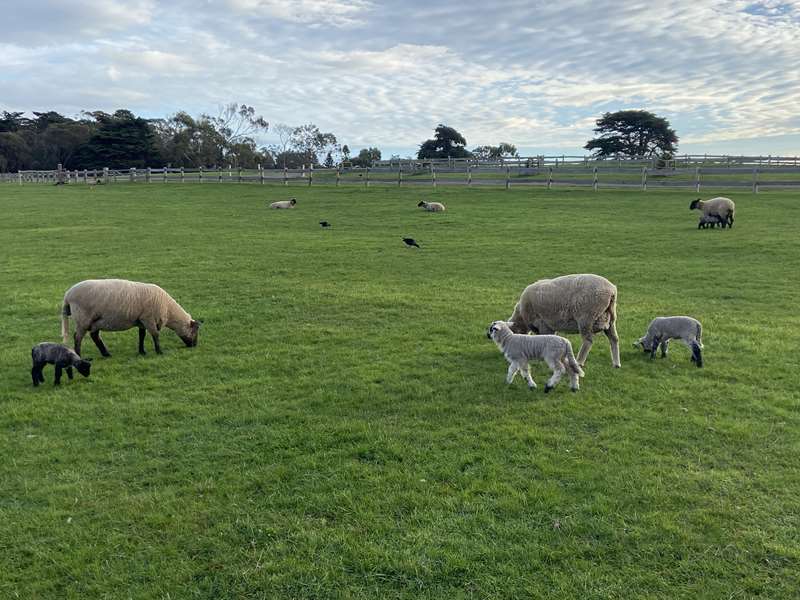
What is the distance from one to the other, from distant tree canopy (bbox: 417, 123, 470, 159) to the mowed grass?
79843mm

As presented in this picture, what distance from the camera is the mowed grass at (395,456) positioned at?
→ 4.79 m

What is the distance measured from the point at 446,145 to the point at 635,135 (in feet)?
95.0

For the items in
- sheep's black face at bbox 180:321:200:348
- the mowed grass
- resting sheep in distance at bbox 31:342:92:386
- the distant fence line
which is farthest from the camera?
the distant fence line

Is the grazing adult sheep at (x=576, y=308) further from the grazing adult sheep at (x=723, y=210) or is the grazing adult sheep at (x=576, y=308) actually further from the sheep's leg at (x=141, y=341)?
the grazing adult sheep at (x=723, y=210)

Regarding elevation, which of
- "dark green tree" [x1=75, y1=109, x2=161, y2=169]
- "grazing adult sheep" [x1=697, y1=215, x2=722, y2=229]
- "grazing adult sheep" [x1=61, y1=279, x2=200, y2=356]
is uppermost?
"dark green tree" [x1=75, y1=109, x2=161, y2=169]

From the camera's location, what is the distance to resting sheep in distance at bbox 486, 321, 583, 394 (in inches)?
317

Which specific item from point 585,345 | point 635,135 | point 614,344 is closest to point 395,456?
point 585,345

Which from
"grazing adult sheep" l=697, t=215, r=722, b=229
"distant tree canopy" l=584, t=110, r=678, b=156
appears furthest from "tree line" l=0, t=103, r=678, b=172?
"grazing adult sheep" l=697, t=215, r=722, b=229

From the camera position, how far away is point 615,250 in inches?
787

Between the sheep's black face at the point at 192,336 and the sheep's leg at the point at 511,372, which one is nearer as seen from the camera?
the sheep's leg at the point at 511,372

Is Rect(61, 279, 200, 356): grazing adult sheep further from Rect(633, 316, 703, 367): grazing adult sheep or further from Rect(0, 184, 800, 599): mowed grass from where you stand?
Rect(633, 316, 703, 367): grazing adult sheep

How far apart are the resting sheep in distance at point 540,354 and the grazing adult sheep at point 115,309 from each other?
6.10 meters

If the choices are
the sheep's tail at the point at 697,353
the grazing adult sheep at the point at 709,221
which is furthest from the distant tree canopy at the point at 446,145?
the sheep's tail at the point at 697,353

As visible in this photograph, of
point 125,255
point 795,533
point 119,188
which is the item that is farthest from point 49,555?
point 119,188
